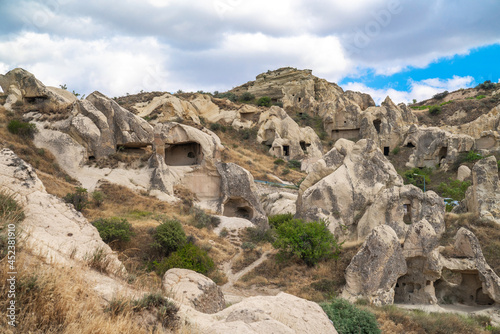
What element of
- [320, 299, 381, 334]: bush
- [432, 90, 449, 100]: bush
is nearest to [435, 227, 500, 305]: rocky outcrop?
[320, 299, 381, 334]: bush

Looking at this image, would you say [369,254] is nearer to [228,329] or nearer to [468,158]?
[228,329]

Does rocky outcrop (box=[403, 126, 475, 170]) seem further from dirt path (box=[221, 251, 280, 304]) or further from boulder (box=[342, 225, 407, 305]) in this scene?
dirt path (box=[221, 251, 280, 304])

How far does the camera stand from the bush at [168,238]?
12.7 metres

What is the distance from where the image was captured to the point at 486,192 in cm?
1589

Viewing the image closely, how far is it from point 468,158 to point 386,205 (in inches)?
1023

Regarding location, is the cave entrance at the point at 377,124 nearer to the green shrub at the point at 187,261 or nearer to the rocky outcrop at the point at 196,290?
the green shrub at the point at 187,261

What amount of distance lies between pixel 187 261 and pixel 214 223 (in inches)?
250

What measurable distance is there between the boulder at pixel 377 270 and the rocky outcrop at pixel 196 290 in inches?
178

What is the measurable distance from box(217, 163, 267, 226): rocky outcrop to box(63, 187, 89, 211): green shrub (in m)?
7.95

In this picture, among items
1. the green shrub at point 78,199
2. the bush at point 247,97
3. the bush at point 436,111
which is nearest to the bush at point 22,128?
the green shrub at point 78,199

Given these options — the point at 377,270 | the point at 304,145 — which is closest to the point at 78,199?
the point at 377,270

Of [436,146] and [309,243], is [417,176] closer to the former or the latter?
[436,146]

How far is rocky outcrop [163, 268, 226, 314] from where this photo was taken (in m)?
6.75

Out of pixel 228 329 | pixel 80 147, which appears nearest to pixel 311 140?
pixel 80 147
